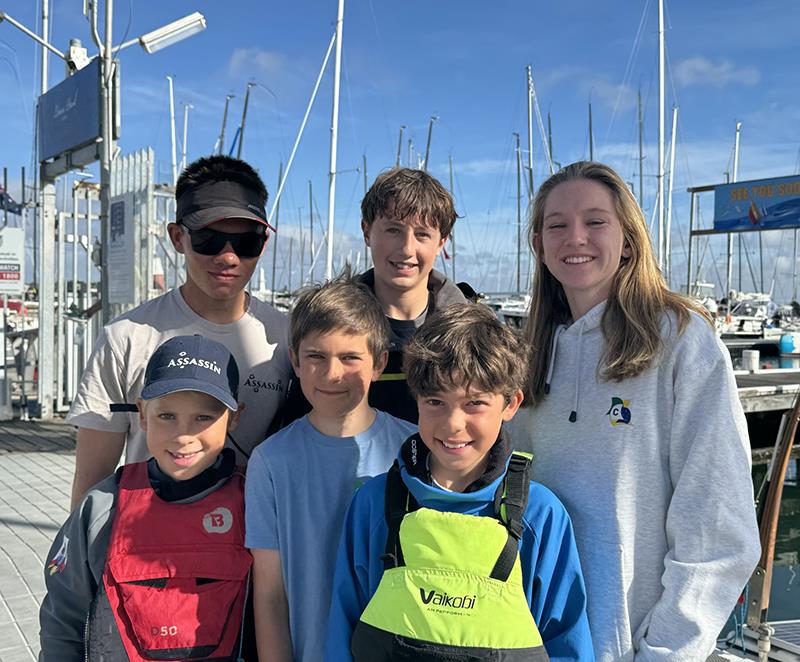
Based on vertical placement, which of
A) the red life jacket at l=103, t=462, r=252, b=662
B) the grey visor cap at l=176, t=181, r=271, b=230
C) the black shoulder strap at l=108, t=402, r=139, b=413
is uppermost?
the grey visor cap at l=176, t=181, r=271, b=230

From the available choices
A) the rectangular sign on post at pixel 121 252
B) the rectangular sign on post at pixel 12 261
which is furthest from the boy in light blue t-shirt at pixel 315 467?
the rectangular sign on post at pixel 12 261

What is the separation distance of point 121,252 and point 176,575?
7.03m

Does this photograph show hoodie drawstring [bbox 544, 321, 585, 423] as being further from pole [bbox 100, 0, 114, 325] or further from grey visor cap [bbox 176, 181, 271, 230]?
pole [bbox 100, 0, 114, 325]

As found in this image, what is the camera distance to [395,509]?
197 cm

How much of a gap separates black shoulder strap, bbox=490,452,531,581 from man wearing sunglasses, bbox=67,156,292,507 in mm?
1135

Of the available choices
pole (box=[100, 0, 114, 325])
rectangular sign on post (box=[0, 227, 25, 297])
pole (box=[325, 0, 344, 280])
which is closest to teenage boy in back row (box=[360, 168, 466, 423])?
pole (box=[100, 0, 114, 325])

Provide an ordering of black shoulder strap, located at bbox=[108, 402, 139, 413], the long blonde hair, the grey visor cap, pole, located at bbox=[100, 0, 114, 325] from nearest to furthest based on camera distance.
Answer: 1. the long blonde hair
2. black shoulder strap, located at bbox=[108, 402, 139, 413]
3. the grey visor cap
4. pole, located at bbox=[100, 0, 114, 325]

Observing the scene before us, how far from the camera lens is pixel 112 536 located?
220cm

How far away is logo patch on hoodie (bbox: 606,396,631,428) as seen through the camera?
2.06 meters

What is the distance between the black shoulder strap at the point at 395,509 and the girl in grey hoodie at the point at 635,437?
49 centimetres

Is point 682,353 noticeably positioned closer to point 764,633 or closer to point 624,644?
point 624,644

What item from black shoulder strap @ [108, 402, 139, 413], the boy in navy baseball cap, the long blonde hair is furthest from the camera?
black shoulder strap @ [108, 402, 139, 413]

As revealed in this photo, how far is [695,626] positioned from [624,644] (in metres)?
0.21

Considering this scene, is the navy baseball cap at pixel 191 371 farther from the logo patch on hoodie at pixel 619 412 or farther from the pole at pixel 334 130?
the pole at pixel 334 130
